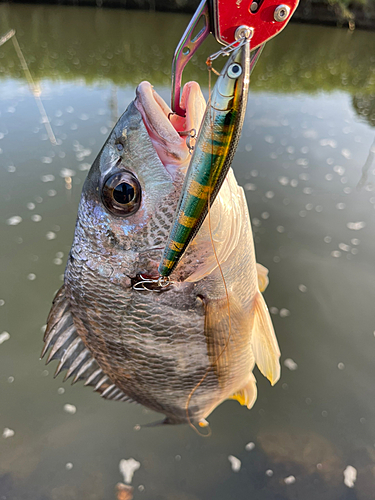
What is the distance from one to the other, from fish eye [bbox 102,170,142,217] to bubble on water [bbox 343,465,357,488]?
2501 millimetres

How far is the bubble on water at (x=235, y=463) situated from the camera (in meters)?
2.22

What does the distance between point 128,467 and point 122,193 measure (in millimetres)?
2148

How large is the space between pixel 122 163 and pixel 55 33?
18.1 metres

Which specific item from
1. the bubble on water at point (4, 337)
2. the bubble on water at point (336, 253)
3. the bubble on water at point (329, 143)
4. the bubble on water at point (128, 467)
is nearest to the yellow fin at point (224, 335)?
the bubble on water at point (128, 467)

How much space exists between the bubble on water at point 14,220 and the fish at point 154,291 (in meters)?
2.82

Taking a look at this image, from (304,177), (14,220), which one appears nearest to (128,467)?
(14,220)

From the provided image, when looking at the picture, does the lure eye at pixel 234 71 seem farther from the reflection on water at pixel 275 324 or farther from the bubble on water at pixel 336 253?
the bubble on water at pixel 336 253

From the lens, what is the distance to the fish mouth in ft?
3.13

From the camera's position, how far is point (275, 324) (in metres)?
3.09

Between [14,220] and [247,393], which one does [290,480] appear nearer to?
[247,393]

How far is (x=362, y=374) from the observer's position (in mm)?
2705

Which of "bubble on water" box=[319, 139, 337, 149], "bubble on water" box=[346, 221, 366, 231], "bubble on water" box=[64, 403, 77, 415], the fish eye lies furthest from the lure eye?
"bubble on water" box=[319, 139, 337, 149]

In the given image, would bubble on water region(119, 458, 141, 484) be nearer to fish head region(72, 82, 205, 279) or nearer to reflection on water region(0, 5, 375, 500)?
reflection on water region(0, 5, 375, 500)

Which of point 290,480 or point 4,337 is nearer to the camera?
point 290,480
